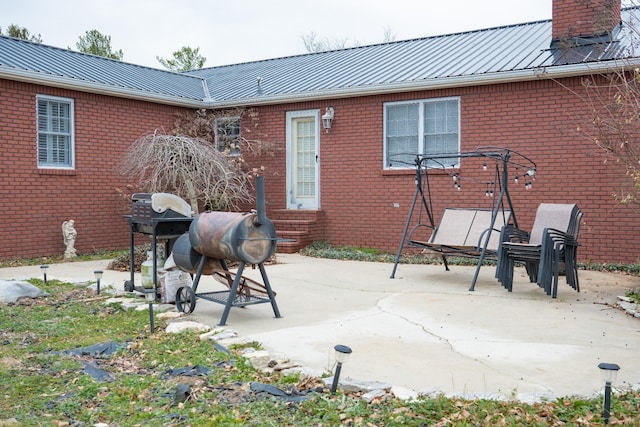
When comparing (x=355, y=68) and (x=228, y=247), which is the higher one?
(x=355, y=68)

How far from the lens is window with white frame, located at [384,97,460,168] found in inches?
441

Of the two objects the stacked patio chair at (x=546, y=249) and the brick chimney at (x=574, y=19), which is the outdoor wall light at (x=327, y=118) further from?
the stacked patio chair at (x=546, y=249)

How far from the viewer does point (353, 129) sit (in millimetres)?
12242

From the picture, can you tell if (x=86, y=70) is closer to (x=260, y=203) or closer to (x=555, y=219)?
(x=260, y=203)

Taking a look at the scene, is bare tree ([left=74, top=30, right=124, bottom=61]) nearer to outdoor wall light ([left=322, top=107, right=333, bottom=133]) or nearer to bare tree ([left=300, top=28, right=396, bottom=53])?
bare tree ([left=300, top=28, right=396, bottom=53])

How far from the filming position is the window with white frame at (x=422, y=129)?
11.2 metres

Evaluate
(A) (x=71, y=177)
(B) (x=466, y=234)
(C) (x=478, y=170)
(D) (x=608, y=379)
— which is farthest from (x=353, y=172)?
(D) (x=608, y=379)

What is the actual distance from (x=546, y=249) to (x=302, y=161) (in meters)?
6.97

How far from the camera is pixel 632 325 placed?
5.64m

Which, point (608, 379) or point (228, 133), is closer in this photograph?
point (608, 379)

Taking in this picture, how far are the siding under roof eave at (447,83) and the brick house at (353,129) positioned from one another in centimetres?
3

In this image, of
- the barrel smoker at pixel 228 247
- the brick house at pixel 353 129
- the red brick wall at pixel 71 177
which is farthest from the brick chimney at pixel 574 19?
the red brick wall at pixel 71 177

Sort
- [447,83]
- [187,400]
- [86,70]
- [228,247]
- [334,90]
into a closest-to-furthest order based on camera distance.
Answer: [187,400]
[228,247]
[447,83]
[334,90]
[86,70]

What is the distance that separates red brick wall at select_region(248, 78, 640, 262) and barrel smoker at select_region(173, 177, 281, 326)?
5.36 metres
